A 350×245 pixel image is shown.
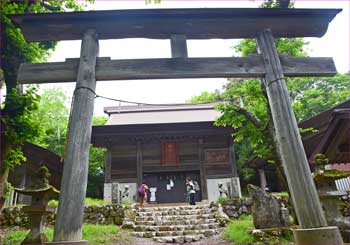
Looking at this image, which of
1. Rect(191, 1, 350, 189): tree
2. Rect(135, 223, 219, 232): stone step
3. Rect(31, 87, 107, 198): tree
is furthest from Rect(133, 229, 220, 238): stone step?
Rect(31, 87, 107, 198): tree

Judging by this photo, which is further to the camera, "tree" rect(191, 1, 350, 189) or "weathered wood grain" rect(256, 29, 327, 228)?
"tree" rect(191, 1, 350, 189)

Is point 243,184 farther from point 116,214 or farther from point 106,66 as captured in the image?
point 106,66

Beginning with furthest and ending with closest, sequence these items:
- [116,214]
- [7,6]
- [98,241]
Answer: [116,214] → [98,241] → [7,6]

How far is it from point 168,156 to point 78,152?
1325cm

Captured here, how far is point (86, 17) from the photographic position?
4949mm

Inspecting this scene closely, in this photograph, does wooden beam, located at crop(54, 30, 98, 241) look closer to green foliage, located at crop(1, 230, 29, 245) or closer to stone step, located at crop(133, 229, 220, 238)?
green foliage, located at crop(1, 230, 29, 245)

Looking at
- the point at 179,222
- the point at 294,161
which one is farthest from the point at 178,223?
the point at 294,161

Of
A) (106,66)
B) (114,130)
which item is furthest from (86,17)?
(114,130)

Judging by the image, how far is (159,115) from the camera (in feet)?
67.7

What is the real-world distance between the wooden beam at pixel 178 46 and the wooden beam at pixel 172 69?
20 centimetres

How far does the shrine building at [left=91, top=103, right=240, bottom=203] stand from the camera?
16.7 metres

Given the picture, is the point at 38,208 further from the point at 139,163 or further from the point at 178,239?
the point at 139,163

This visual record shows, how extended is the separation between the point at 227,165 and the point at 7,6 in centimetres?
1465

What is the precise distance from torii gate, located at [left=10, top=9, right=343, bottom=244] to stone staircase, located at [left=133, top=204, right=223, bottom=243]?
17.5ft
